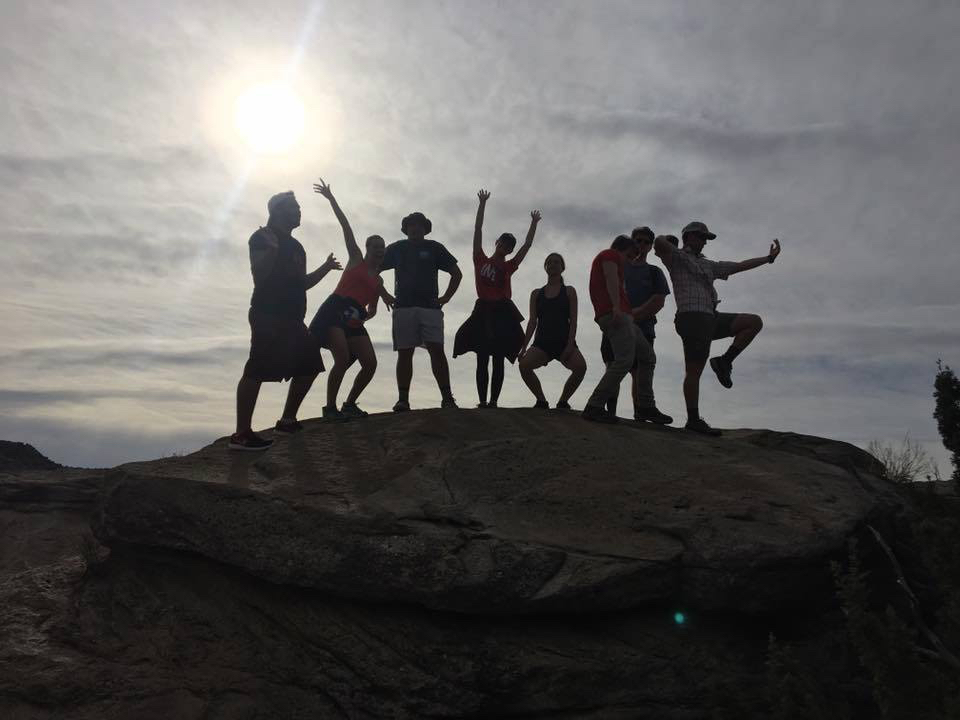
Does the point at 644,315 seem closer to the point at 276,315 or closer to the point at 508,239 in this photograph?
the point at 508,239

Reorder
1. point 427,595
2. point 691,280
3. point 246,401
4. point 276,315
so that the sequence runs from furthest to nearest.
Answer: point 691,280, point 276,315, point 246,401, point 427,595

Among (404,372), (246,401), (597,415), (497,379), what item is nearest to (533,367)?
(497,379)

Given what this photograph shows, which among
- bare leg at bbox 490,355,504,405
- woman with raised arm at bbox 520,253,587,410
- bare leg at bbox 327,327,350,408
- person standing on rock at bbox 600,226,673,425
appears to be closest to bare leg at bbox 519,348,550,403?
woman with raised arm at bbox 520,253,587,410

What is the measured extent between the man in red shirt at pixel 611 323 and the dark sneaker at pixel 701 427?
2.88ft

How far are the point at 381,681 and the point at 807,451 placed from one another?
17.3 feet

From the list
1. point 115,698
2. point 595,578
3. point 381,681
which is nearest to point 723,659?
point 595,578

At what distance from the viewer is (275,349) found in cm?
590

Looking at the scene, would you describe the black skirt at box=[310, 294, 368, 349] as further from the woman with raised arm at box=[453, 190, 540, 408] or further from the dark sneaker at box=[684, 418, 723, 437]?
the dark sneaker at box=[684, 418, 723, 437]

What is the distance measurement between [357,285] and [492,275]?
138cm

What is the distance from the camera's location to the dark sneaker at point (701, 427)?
7125 mm

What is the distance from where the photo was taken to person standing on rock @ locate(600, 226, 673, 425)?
7.20 meters

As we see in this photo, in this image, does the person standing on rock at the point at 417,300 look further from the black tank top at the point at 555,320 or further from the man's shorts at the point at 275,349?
the man's shorts at the point at 275,349

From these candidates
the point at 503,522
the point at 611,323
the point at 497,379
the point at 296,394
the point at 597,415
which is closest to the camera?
the point at 503,522

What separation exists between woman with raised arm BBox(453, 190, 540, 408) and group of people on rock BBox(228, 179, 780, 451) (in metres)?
0.01
